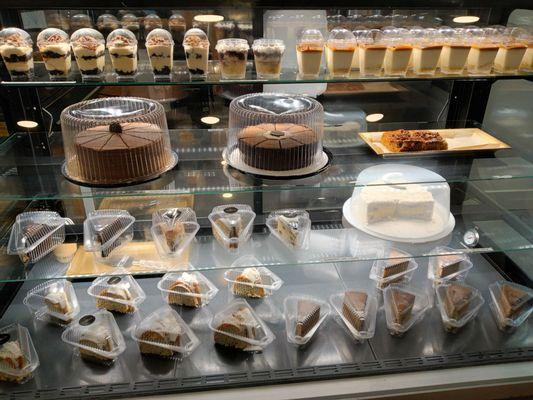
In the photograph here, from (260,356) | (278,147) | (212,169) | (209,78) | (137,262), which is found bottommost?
(260,356)

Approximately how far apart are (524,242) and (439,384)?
0.79m

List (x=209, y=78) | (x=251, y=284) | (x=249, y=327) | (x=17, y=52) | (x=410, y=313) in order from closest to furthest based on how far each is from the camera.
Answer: (x=17, y=52)
(x=209, y=78)
(x=249, y=327)
(x=410, y=313)
(x=251, y=284)

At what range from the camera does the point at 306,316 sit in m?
2.04

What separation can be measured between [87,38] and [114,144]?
0.38 meters

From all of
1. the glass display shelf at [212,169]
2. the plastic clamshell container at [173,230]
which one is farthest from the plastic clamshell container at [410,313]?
the plastic clamshell container at [173,230]

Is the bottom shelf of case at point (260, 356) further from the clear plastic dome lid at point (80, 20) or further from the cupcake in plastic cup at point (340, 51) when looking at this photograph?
the clear plastic dome lid at point (80, 20)

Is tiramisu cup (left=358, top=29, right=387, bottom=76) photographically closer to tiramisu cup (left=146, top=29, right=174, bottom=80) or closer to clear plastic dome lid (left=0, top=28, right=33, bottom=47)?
tiramisu cup (left=146, top=29, right=174, bottom=80)

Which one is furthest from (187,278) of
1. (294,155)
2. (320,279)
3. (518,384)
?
(518,384)

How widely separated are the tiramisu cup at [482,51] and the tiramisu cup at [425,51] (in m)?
0.14

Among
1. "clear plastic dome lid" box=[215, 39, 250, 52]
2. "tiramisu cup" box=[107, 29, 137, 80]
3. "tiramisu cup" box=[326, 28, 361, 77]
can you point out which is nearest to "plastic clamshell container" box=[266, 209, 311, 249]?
"tiramisu cup" box=[326, 28, 361, 77]

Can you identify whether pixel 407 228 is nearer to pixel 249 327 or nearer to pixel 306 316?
pixel 306 316

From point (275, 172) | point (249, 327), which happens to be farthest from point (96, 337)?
point (275, 172)

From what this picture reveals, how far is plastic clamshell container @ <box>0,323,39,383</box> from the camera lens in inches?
70.6

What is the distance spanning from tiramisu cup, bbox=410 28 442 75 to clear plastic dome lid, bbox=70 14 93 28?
4.15ft
